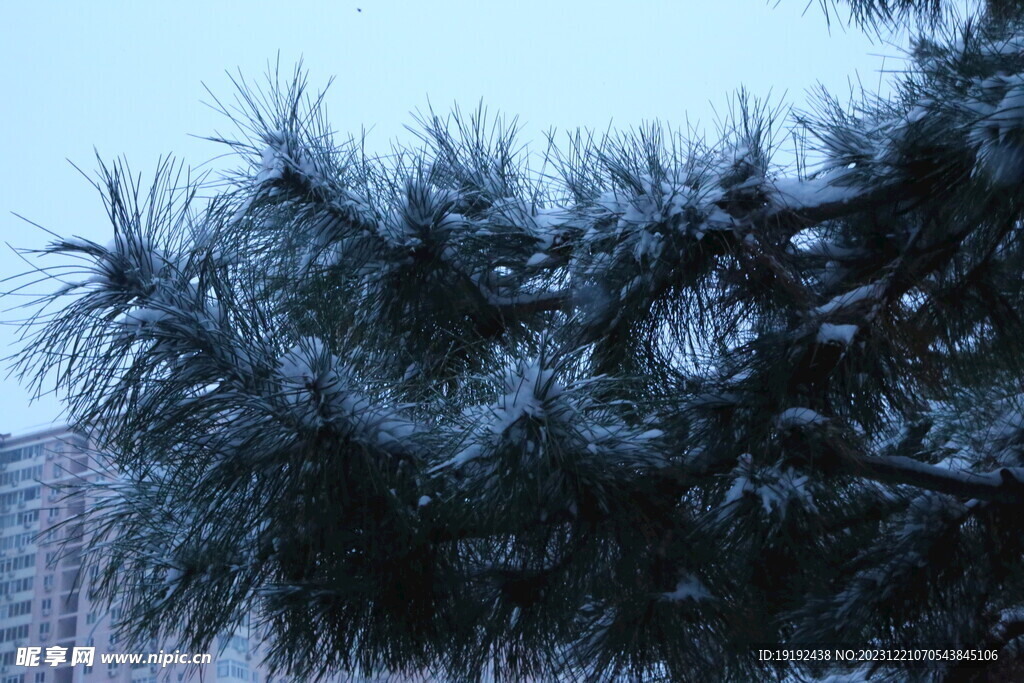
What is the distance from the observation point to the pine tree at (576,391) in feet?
2.67

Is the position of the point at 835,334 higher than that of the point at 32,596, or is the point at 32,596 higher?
the point at 835,334

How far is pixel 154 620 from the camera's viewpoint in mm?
1037

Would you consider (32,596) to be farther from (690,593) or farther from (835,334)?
(835,334)

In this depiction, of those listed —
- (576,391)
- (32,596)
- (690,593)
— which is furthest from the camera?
(32,596)

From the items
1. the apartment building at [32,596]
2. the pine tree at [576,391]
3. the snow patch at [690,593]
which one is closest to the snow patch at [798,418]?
the pine tree at [576,391]

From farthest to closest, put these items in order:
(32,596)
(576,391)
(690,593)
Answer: (32,596) → (690,593) → (576,391)

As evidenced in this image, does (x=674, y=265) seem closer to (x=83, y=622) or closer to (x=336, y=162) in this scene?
(x=336, y=162)

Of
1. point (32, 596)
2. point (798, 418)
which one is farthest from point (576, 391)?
point (32, 596)

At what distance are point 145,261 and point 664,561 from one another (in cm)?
58

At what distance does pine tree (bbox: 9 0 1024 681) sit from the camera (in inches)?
32.0

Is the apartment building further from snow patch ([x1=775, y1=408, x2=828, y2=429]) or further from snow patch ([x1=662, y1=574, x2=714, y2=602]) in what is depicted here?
snow patch ([x1=775, y1=408, x2=828, y2=429])

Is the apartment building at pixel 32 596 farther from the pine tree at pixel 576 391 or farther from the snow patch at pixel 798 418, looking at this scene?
the snow patch at pixel 798 418

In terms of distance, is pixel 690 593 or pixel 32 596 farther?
pixel 32 596

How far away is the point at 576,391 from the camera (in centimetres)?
80
